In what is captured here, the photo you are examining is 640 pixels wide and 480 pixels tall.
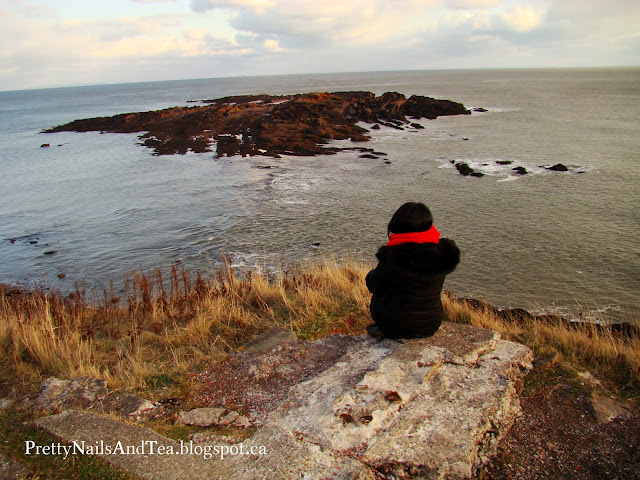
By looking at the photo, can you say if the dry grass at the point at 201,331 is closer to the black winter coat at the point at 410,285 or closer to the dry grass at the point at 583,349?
the dry grass at the point at 583,349

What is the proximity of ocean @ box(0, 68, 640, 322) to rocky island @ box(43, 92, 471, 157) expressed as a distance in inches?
110

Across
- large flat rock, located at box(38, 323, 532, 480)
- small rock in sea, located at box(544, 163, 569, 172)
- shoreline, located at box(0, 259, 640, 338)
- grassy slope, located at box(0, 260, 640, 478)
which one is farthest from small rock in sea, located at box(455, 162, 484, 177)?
large flat rock, located at box(38, 323, 532, 480)

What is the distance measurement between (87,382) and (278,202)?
13.1 m

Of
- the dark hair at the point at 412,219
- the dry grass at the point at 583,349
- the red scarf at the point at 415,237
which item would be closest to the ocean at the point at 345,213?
the dry grass at the point at 583,349

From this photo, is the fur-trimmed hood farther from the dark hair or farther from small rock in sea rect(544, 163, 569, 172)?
small rock in sea rect(544, 163, 569, 172)

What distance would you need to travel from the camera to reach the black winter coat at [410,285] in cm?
429

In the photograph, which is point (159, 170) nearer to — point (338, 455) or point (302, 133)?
point (302, 133)

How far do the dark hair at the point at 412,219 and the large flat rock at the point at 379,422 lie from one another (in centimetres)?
130

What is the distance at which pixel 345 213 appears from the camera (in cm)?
1572

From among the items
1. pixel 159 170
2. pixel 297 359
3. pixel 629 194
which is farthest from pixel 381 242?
pixel 159 170

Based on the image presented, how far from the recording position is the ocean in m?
10.7

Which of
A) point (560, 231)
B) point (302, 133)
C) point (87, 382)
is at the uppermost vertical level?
point (302, 133)

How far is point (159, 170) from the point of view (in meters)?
24.2

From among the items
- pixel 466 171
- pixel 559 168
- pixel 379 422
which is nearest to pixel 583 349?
pixel 379 422
